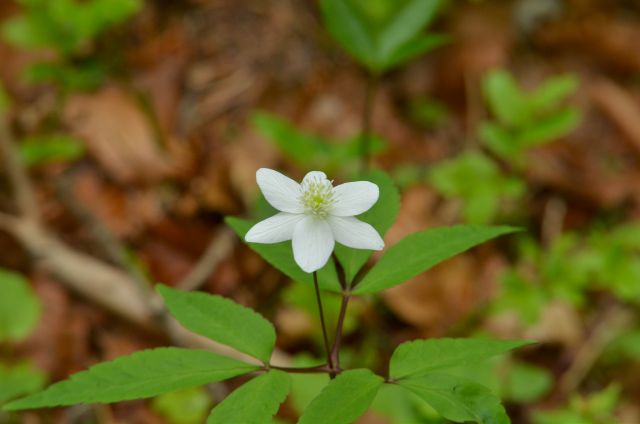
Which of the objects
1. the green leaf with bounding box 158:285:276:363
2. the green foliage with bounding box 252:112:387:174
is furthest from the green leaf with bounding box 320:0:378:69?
the green leaf with bounding box 158:285:276:363

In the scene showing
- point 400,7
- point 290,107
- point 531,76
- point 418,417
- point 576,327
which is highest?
point 400,7

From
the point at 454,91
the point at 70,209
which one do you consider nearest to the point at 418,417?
the point at 70,209

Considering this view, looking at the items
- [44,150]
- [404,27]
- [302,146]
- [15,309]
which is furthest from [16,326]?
[404,27]

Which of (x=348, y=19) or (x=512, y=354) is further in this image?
(x=512, y=354)

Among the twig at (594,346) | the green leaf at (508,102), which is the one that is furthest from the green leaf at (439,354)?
the twig at (594,346)

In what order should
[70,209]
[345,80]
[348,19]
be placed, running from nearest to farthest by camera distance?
[348,19] < [70,209] < [345,80]

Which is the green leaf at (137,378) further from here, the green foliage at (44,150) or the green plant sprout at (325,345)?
the green foliage at (44,150)

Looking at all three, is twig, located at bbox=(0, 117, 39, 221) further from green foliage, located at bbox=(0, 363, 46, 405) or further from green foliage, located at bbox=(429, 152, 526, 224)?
green foliage, located at bbox=(429, 152, 526, 224)

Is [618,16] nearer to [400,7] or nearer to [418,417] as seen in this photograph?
[400,7]
